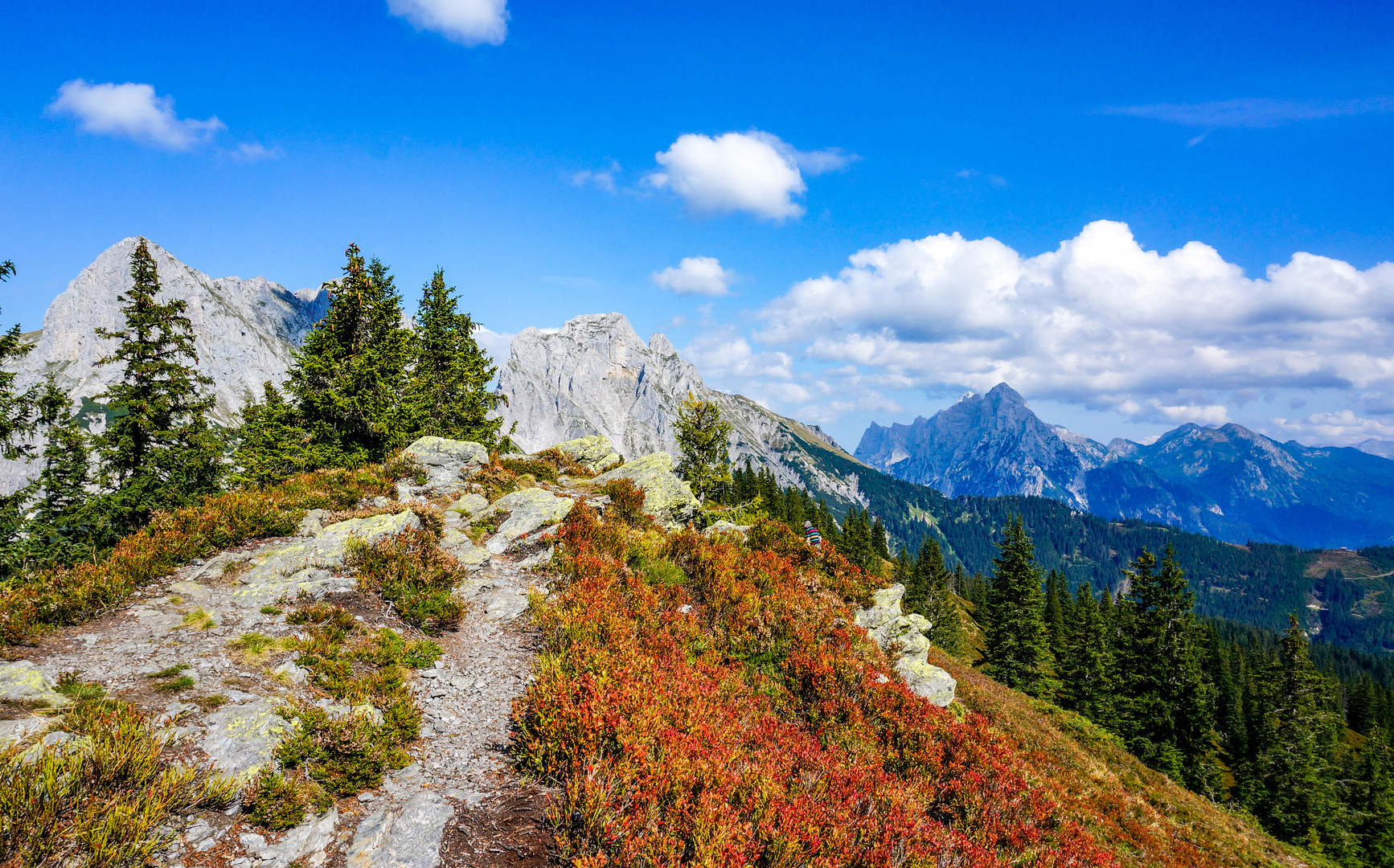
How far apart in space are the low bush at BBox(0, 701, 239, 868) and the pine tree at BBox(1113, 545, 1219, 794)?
153 feet

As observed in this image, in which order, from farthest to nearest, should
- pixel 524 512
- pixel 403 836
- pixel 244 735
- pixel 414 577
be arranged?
1. pixel 524 512
2. pixel 414 577
3. pixel 244 735
4. pixel 403 836

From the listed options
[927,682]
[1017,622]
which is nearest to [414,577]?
[927,682]

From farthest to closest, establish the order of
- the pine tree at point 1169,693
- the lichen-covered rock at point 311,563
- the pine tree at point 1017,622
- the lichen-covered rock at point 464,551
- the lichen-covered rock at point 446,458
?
the pine tree at point 1017,622
the pine tree at point 1169,693
the lichen-covered rock at point 446,458
the lichen-covered rock at point 464,551
the lichen-covered rock at point 311,563

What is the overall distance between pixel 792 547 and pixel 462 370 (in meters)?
21.8

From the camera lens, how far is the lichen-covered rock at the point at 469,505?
17375 mm

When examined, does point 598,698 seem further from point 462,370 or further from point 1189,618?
point 1189,618

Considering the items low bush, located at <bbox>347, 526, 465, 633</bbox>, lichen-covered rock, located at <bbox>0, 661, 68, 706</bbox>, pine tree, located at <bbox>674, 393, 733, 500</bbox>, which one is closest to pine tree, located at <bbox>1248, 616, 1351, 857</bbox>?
pine tree, located at <bbox>674, 393, 733, 500</bbox>

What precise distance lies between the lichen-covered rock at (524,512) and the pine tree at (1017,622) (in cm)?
3703

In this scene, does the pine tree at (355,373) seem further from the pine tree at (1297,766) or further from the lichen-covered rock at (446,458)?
the pine tree at (1297,766)

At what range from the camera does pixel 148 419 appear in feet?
68.4

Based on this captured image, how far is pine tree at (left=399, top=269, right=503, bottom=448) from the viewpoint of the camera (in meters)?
29.1

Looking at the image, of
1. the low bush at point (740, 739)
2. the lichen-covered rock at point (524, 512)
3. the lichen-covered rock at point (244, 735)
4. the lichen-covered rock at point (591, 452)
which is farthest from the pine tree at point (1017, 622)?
the lichen-covered rock at point (244, 735)

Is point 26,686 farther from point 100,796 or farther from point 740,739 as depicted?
point 740,739

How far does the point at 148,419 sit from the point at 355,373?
7484mm
